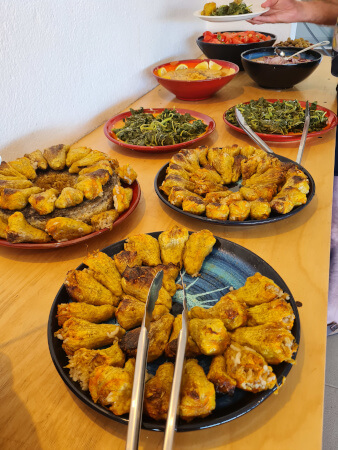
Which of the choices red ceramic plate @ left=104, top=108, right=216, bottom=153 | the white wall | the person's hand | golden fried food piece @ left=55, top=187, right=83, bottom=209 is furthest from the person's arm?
golden fried food piece @ left=55, top=187, right=83, bottom=209

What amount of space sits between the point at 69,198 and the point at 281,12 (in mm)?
2280

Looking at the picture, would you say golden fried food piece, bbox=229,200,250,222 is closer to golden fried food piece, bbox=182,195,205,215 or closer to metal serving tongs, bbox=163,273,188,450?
golden fried food piece, bbox=182,195,205,215

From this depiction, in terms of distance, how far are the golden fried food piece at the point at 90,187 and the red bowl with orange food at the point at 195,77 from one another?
109cm

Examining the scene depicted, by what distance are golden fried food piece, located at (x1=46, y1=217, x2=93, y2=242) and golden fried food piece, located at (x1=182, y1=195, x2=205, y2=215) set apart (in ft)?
0.95

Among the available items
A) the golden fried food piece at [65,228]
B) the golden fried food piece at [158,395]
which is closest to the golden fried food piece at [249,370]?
the golden fried food piece at [158,395]

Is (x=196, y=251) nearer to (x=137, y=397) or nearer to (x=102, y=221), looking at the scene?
(x=102, y=221)

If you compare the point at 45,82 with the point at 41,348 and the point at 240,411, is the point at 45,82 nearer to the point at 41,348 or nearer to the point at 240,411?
the point at 41,348

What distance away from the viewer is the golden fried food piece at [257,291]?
754 mm

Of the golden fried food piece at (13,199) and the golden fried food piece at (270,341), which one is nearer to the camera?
the golden fried food piece at (270,341)

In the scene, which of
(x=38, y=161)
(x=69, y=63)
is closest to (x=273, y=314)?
(x=38, y=161)

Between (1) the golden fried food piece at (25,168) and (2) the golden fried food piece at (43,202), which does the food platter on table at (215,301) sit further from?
(1) the golden fried food piece at (25,168)

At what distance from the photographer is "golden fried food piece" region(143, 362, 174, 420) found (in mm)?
575

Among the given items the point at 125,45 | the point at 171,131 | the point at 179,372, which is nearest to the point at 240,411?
the point at 179,372

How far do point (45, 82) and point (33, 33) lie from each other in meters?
0.18
